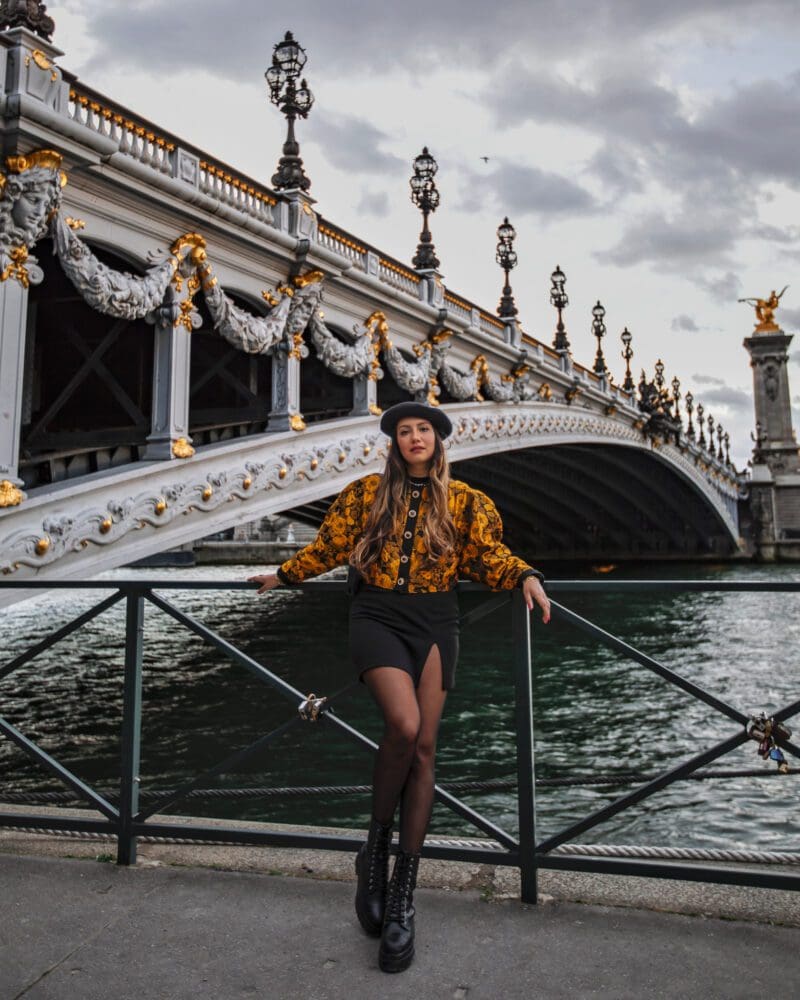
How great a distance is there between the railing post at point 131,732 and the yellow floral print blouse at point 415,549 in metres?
0.89

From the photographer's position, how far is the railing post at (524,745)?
11.1ft

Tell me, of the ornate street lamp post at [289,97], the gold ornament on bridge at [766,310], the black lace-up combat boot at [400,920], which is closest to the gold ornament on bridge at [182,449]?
the ornate street lamp post at [289,97]

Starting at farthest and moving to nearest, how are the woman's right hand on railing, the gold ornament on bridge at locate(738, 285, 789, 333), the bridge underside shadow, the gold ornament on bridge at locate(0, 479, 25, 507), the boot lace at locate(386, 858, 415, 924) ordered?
1. the gold ornament on bridge at locate(738, 285, 789, 333)
2. the bridge underside shadow
3. the gold ornament on bridge at locate(0, 479, 25, 507)
4. the woman's right hand on railing
5. the boot lace at locate(386, 858, 415, 924)

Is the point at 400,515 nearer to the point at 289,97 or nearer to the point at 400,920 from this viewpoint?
the point at 400,920

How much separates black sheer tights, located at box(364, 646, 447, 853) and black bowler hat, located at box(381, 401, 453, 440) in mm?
912

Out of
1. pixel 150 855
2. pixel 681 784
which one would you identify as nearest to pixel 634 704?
pixel 681 784

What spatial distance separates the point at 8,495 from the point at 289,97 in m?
9.06

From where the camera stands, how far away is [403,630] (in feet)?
10.5

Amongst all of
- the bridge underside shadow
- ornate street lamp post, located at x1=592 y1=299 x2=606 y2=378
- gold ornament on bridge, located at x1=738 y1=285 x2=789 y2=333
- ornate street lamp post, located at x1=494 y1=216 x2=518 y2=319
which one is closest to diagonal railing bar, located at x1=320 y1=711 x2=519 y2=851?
ornate street lamp post, located at x1=494 y1=216 x2=518 y2=319

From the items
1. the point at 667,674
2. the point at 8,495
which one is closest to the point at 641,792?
the point at 667,674

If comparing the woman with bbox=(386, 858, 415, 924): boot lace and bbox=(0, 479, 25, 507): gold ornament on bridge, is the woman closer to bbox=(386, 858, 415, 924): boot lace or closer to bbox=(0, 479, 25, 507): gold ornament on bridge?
bbox=(386, 858, 415, 924): boot lace

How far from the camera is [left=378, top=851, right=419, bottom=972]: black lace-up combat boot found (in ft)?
9.18

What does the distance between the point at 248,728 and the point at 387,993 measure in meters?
8.34

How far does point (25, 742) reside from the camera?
4.22 m
